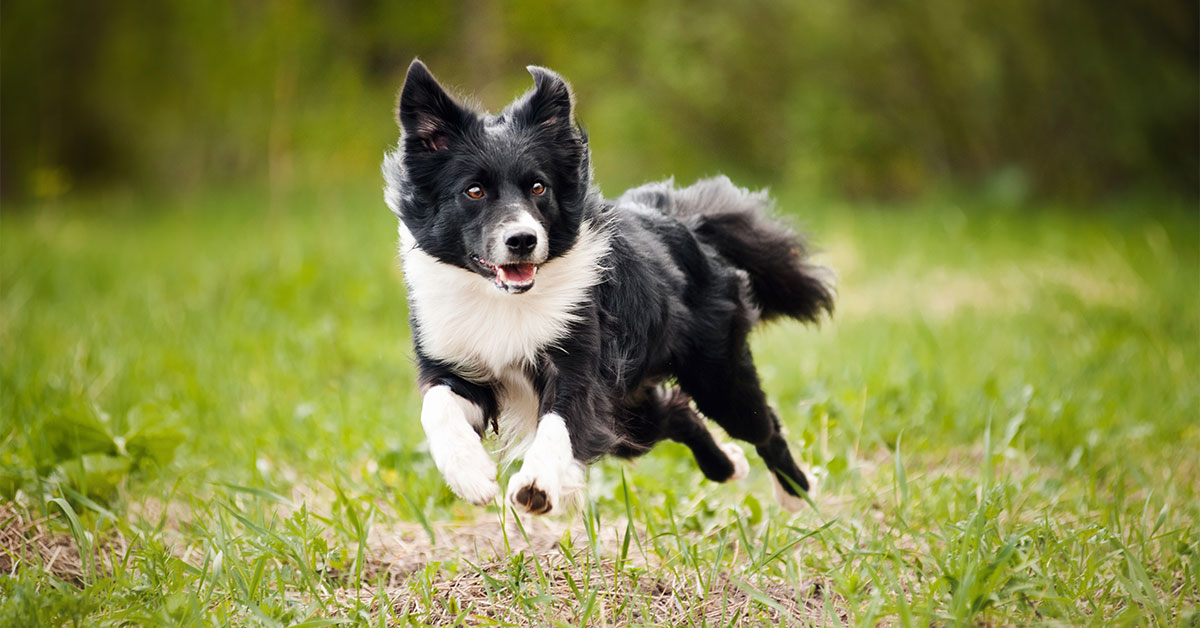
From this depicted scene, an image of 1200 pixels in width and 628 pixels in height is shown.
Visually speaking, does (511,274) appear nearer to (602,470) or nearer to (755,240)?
(755,240)

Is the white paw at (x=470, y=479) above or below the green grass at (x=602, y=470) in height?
above

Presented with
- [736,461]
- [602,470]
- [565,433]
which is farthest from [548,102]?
[602,470]

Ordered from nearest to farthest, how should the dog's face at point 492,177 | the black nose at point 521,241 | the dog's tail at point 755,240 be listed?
→ the black nose at point 521,241, the dog's face at point 492,177, the dog's tail at point 755,240

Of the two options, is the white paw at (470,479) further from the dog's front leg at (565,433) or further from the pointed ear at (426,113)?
the pointed ear at (426,113)

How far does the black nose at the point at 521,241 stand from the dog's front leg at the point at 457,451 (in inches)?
19.1

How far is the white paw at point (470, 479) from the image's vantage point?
2.96 meters

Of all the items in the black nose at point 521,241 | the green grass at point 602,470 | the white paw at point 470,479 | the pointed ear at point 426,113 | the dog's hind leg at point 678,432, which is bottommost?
the green grass at point 602,470

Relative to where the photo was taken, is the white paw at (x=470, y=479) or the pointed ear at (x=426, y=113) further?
the pointed ear at (x=426, y=113)

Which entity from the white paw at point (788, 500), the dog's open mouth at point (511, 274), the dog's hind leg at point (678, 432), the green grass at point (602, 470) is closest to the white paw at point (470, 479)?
the green grass at point (602, 470)

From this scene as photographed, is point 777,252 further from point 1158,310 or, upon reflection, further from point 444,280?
point 1158,310

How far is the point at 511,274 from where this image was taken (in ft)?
10.7

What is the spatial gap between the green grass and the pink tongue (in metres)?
0.83

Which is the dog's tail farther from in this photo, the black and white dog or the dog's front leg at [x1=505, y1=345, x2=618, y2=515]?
the dog's front leg at [x1=505, y1=345, x2=618, y2=515]

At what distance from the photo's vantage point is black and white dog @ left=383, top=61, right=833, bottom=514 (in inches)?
124
